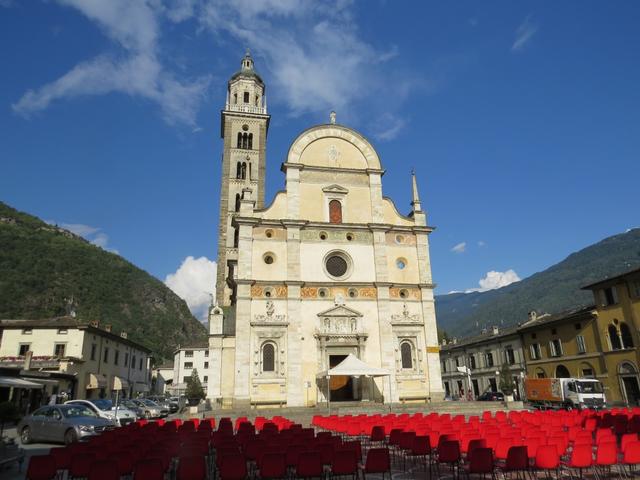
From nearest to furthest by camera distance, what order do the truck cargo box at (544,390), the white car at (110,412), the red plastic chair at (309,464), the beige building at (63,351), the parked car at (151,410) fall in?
the red plastic chair at (309,464), the white car at (110,412), the parked car at (151,410), the truck cargo box at (544,390), the beige building at (63,351)

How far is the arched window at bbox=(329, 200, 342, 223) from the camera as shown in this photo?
32319mm

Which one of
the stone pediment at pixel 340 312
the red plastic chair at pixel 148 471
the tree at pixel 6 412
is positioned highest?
the stone pediment at pixel 340 312

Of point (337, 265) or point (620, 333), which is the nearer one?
point (337, 265)

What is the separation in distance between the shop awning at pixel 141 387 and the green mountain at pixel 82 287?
26407mm

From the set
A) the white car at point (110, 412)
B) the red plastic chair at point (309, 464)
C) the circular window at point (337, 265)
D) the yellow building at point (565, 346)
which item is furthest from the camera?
the yellow building at point (565, 346)

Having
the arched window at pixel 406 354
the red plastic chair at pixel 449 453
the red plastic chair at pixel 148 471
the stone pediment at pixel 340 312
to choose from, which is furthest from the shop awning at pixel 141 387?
the red plastic chair at pixel 449 453

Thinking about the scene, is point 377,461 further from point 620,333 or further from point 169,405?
point 169,405

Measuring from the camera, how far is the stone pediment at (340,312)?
2966 cm

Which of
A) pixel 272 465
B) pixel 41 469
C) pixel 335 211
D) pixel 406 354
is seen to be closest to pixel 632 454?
pixel 272 465

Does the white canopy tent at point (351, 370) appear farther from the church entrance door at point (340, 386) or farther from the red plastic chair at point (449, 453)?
the red plastic chair at point (449, 453)

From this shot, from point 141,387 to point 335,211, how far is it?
121 ft

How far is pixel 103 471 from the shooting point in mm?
6957

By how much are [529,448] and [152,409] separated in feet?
89.9

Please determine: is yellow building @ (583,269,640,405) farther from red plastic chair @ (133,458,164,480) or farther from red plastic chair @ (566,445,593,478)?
red plastic chair @ (133,458,164,480)
